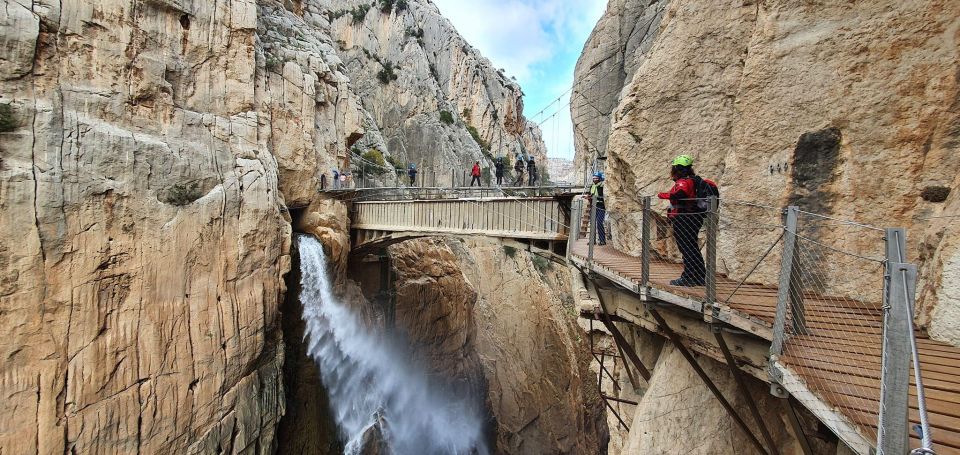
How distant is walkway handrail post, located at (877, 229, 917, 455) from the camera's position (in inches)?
59.1

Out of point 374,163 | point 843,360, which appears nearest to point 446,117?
point 374,163

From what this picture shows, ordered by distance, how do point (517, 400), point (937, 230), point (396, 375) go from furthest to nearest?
point (517, 400)
point (396, 375)
point (937, 230)

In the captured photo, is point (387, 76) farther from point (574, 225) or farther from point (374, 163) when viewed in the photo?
point (574, 225)

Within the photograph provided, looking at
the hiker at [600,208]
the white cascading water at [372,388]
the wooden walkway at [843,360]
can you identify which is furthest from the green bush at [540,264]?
the wooden walkway at [843,360]

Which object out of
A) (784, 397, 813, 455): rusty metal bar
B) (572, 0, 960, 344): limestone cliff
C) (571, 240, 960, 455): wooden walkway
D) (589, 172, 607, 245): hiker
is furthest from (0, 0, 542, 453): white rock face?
(784, 397, 813, 455): rusty metal bar

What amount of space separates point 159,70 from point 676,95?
13273mm

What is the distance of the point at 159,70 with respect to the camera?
427 inches

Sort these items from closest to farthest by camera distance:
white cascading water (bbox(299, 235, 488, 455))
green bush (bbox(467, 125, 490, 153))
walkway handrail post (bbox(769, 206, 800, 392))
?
walkway handrail post (bbox(769, 206, 800, 392))
white cascading water (bbox(299, 235, 488, 455))
green bush (bbox(467, 125, 490, 153))

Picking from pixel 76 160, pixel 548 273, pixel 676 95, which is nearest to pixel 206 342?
pixel 76 160

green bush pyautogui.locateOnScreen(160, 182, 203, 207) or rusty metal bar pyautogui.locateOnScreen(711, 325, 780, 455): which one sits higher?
green bush pyautogui.locateOnScreen(160, 182, 203, 207)

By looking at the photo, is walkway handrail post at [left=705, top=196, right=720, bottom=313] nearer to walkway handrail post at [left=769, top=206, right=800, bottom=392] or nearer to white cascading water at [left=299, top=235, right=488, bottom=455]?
walkway handrail post at [left=769, top=206, right=800, bottom=392]

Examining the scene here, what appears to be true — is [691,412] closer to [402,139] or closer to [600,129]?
[600,129]

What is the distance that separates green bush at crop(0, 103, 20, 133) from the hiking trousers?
509 inches

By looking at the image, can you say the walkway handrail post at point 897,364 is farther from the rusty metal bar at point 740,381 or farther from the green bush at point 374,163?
the green bush at point 374,163
